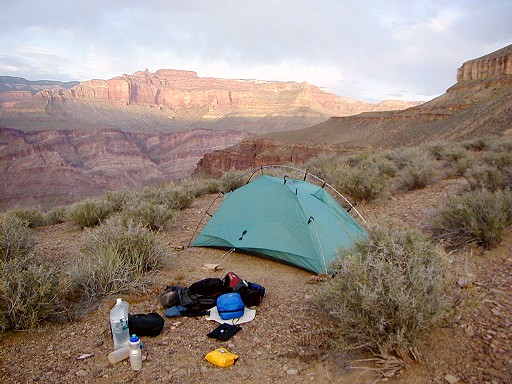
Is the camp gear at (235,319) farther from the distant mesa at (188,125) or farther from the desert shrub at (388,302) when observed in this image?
the distant mesa at (188,125)

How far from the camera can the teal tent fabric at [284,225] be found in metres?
5.61

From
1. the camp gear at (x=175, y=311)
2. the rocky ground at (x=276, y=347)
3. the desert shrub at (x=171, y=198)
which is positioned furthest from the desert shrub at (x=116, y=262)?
the desert shrub at (x=171, y=198)

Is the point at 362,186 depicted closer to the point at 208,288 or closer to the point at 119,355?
the point at 208,288

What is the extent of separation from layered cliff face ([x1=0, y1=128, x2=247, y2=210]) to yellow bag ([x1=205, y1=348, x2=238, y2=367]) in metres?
48.1

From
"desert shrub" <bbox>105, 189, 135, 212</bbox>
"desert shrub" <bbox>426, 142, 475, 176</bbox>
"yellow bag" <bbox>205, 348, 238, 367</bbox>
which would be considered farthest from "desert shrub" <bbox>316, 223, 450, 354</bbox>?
"desert shrub" <bbox>426, 142, 475, 176</bbox>

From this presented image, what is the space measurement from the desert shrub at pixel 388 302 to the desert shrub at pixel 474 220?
2078mm

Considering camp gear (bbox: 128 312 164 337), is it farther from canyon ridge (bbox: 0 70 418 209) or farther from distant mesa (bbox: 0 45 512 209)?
canyon ridge (bbox: 0 70 418 209)

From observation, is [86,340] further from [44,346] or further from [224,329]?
[224,329]

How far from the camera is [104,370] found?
3.28 metres

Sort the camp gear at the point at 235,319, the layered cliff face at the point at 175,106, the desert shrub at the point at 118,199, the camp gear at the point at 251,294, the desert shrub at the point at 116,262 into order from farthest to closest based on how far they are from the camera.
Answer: the layered cliff face at the point at 175,106 < the desert shrub at the point at 118,199 < the desert shrub at the point at 116,262 < the camp gear at the point at 251,294 < the camp gear at the point at 235,319

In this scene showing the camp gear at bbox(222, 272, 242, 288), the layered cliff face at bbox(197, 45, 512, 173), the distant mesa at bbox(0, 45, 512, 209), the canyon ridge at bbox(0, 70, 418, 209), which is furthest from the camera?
the canyon ridge at bbox(0, 70, 418, 209)

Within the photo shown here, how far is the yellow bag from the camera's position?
3.30 meters

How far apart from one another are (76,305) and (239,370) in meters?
2.25

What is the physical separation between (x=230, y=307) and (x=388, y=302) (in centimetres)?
182
